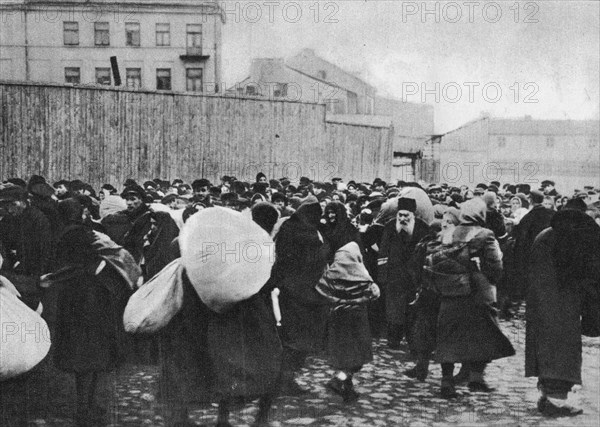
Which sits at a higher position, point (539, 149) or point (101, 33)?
point (101, 33)

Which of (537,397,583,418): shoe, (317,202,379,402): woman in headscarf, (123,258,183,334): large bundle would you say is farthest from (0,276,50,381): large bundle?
(537,397,583,418): shoe

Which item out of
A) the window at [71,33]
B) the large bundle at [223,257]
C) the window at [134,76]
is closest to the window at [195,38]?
the window at [134,76]

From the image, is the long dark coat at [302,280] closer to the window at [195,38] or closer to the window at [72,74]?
the window at [195,38]

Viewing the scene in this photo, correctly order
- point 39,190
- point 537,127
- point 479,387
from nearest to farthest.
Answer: point 479,387, point 39,190, point 537,127

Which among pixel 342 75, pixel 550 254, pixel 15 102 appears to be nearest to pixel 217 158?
pixel 15 102

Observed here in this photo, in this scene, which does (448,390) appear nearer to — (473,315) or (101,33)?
(473,315)

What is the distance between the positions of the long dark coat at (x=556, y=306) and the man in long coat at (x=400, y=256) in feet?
7.16

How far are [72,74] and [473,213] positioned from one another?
41599 millimetres

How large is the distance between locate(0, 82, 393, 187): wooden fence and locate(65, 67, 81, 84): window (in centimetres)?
2041

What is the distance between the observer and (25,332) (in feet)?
17.0

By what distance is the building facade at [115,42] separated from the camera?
43969 millimetres

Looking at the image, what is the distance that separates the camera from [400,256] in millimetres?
9266

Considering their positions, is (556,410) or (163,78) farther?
(163,78)

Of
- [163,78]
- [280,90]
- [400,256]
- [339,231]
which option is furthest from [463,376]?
[280,90]
